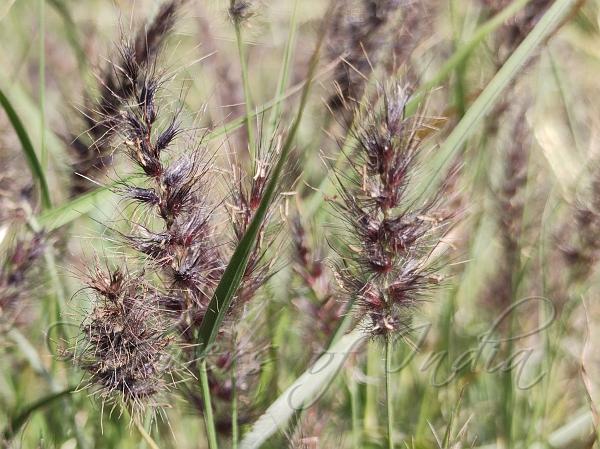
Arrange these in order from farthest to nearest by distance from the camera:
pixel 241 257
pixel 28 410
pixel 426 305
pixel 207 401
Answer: pixel 426 305 < pixel 28 410 < pixel 207 401 < pixel 241 257

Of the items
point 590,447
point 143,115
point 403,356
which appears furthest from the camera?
point 403,356

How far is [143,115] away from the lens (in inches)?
29.0

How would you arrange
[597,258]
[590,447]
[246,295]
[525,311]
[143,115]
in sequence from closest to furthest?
1. [143,115]
2. [246,295]
3. [590,447]
4. [597,258]
5. [525,311]

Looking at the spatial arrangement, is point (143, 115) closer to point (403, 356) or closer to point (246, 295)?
point (246, 295)

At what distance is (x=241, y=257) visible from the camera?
73cm

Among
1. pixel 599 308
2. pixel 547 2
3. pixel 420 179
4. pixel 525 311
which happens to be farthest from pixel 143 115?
pixel 599 308

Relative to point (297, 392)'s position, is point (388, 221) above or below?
above

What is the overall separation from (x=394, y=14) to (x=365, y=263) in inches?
22.8

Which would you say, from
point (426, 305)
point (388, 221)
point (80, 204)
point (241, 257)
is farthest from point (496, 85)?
point (426, 305)

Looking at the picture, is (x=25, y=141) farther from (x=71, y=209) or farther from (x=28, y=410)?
(x=28, y=410)

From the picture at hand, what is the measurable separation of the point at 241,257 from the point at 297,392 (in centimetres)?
29

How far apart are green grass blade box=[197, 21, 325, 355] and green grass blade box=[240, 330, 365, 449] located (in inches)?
5.9

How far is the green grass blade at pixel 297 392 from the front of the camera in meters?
0.93

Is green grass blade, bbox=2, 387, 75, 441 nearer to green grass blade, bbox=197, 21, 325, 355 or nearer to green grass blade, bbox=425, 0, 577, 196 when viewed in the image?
green grass blade, bbox=197, 21, 325, 355
